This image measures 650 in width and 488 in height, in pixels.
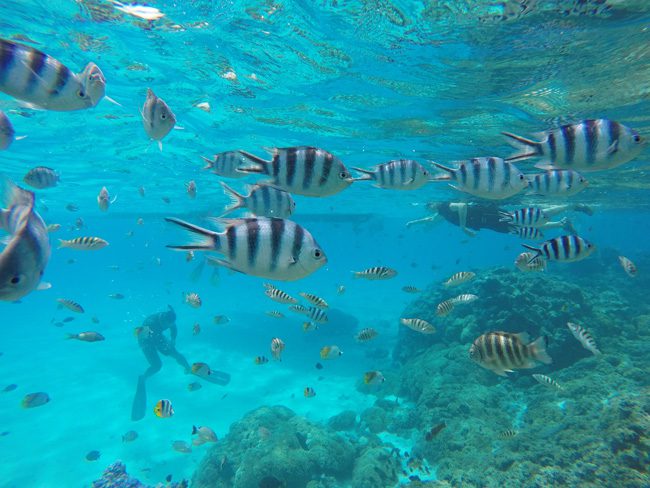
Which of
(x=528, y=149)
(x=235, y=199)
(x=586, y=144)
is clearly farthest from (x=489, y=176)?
(x=235, y=199)

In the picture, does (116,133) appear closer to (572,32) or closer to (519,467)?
(572,32)

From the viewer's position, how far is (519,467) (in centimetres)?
689

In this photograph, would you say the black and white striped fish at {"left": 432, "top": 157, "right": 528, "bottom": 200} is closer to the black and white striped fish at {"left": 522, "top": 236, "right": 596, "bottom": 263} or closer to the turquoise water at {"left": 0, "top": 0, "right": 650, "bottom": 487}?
the black and white striped fish at {"left": 522, "top": 236, "right": 596, "bottom": 263}

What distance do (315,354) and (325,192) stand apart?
779 inches

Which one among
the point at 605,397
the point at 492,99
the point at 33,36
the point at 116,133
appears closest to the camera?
the point at 605,397

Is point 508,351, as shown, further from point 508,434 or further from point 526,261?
point 508,434

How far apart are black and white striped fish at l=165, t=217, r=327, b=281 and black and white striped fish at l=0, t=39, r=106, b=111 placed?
2.47 metres

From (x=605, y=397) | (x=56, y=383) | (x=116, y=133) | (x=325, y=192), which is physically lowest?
(x=56, y=383)

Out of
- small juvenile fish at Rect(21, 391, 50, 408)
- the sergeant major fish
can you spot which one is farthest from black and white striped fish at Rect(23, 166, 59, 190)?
small juvenile fish at Rect(21, 391, 50, 408)

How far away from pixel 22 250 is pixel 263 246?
5.00 ft

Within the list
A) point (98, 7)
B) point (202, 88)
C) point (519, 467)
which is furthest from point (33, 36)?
point (519, 467)

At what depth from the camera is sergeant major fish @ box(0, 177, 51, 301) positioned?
2.19 m

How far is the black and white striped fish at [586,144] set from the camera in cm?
410

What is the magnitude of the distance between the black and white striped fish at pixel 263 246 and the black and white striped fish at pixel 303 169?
0.98 m
